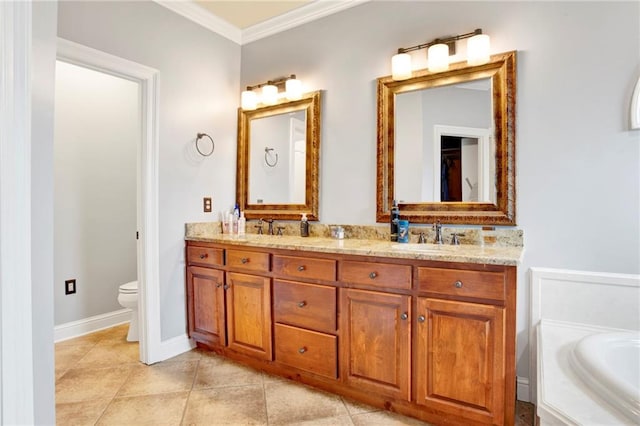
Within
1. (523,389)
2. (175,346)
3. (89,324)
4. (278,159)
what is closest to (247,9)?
(278,159)

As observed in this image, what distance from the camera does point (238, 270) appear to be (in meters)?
2.30

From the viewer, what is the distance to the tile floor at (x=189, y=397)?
1776 millimetres

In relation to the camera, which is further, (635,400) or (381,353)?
(381,353)

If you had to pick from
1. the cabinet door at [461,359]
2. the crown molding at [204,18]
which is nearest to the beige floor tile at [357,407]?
the cabinet door at [461,359]

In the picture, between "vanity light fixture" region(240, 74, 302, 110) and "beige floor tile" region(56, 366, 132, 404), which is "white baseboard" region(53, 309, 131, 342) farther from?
"vanity light fixture" region(240, 74, 302, 110)

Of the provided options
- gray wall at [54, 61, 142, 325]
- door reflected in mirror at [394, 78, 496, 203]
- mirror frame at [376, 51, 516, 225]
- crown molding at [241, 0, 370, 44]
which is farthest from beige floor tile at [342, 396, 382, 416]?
crown molding at [241, 0, 370, 44]

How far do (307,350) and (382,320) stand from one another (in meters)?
0.52

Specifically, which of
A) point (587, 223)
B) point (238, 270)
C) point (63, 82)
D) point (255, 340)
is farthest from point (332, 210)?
point (63, 82)

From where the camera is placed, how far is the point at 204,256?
251 centimetres

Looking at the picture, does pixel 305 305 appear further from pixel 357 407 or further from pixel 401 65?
pixel 401 65

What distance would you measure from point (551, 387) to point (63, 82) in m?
3.86

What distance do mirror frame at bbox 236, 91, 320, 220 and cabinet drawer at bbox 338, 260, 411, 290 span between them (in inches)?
31.8

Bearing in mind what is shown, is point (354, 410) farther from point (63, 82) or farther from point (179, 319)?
point (63, 82)

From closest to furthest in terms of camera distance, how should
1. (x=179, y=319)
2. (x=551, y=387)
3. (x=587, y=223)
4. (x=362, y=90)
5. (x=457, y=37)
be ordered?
(x=551, y=387), (x=587, y=223), (x=457, y=37), (x=362, y=90), (x=179, y=319)
